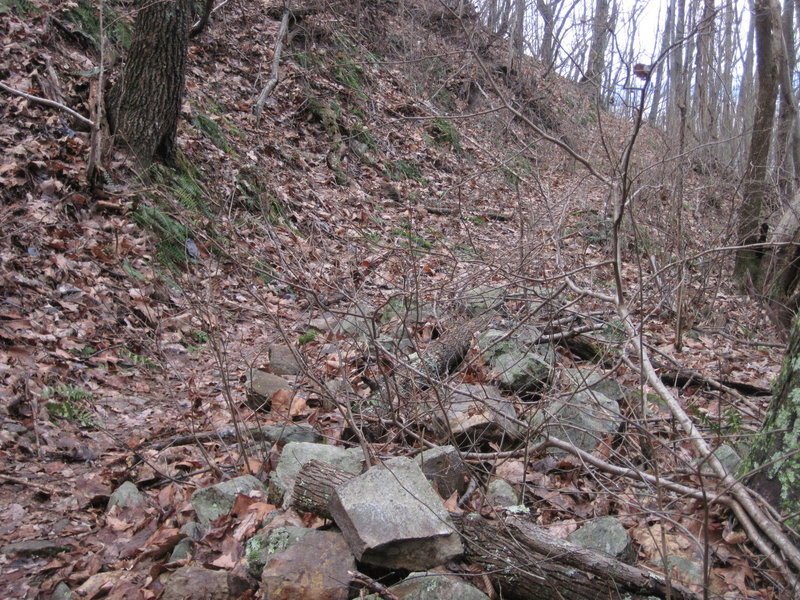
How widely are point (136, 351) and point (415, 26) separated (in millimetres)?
12051

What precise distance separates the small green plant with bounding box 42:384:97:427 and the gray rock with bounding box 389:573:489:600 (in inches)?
115

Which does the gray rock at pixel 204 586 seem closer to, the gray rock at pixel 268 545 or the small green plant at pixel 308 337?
the gray rock at pixel 268 545

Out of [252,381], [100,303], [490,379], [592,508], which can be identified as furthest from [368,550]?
[100,303]

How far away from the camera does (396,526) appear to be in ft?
8.27

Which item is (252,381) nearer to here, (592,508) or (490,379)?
(490,379)

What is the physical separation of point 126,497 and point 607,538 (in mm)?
2684

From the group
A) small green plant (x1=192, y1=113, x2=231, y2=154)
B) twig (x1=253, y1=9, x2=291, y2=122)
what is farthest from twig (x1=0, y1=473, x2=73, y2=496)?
twig (x1=253, y1=9, x2=291, y2=122)

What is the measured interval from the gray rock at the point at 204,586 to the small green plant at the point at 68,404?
2049mm

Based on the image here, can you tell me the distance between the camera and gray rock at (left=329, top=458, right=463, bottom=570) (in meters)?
2.49

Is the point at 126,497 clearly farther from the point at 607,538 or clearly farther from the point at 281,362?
the point at 607,538

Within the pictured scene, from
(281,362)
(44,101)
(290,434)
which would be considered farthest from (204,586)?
(44,101)

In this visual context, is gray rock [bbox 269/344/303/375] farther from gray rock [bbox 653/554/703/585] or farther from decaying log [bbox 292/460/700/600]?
gray rock [bbox 653/554/703/585]

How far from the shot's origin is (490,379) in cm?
447

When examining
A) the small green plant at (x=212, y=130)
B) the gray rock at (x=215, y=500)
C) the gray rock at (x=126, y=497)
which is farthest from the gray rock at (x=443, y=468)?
the small green plant at (x=212, y=130)
